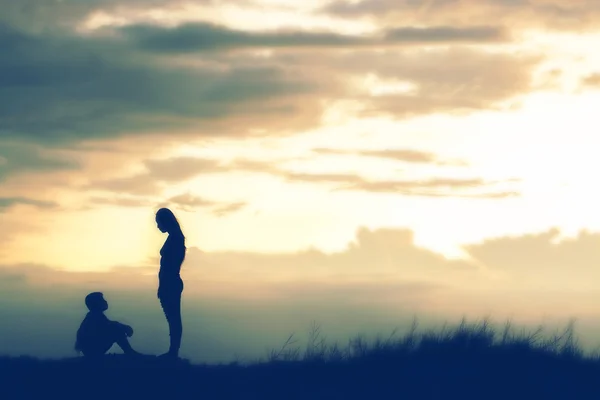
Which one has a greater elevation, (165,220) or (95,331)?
(165,220)

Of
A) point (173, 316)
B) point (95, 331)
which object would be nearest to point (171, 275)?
point (173, 316)

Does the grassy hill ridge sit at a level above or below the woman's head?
below

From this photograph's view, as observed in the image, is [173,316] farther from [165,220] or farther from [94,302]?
[165,220]

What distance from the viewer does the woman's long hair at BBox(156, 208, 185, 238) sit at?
59.1ft

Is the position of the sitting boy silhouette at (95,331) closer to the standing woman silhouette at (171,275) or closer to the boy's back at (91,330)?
the boy's back at (91,330)

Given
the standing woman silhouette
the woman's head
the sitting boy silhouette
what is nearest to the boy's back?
the sitting boy silhouette

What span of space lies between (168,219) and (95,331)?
7.69ft

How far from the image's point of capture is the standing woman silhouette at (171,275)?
18.0 m

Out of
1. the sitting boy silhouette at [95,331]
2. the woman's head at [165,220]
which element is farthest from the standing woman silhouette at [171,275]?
the sitting boy silhouette at [95,331]

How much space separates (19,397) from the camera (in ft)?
54.7

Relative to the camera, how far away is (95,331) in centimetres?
1816

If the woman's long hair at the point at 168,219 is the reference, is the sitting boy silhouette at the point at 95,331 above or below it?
below

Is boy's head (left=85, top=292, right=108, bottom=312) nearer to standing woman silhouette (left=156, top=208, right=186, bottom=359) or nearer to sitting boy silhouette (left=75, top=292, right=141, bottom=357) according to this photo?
sitting boy silhouette (left=75, top=292, right=141, bottom=357)

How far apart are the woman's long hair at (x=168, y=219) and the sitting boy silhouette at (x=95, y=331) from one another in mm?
1697
